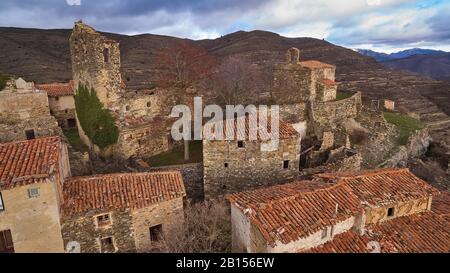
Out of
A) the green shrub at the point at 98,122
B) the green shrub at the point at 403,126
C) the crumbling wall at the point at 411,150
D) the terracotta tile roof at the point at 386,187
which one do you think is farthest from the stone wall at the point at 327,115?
the green shrub at the point at 98,122

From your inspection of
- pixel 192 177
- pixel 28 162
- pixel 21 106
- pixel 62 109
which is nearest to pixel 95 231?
pixel 28 162

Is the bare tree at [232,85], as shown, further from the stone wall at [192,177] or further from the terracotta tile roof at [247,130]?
the stone wall at [192,177]

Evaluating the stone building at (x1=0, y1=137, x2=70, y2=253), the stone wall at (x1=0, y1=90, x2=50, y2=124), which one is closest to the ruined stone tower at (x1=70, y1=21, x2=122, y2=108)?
the stone wall at (x1=0, y1=90, x2=50, y2=124)

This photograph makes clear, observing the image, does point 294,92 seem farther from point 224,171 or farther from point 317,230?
point 317,230

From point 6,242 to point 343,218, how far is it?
41.9 ft

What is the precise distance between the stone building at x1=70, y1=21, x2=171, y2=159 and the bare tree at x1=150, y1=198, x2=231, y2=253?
10.9 m

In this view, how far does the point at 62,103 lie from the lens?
3019 centimetres

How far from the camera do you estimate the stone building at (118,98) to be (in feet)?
74.7

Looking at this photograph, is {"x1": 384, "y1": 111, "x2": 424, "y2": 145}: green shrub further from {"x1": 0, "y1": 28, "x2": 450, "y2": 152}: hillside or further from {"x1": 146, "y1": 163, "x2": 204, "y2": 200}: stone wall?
{"x1": 146, "y1": 163, "x2": 204, "y2": 200}: stone wall

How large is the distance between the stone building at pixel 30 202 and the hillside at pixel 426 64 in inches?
5887
